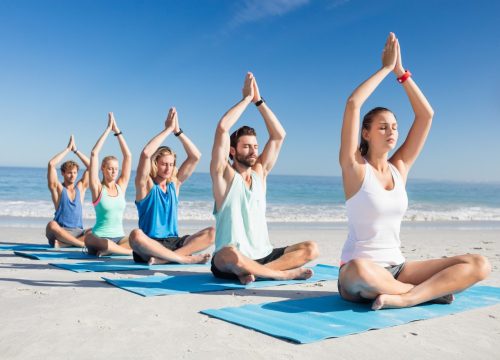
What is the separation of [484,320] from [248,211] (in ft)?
7.30

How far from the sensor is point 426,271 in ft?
13.6

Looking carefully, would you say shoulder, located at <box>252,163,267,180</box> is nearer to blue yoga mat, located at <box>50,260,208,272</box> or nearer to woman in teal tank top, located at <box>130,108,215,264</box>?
woman in teal tank top, located at <box>130,108,215,264</box>

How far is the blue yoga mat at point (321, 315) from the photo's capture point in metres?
3.37

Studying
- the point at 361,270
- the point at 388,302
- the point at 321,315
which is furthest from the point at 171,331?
the point at 388,302

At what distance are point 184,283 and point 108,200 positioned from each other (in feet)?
9.43

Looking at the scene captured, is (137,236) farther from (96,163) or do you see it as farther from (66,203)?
(66,203)

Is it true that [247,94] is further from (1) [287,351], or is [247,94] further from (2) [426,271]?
(1) [287,351]

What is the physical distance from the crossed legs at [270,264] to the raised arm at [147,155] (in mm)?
1621

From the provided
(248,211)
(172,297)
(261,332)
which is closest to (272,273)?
(248,211)

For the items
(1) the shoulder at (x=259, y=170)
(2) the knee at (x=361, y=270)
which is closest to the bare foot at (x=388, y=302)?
(2) the knee at (x=361, y=270)

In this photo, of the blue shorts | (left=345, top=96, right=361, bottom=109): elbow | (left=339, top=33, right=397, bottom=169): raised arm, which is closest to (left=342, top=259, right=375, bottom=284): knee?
(left=339, top=33, right=397, bottom=169): raised arm

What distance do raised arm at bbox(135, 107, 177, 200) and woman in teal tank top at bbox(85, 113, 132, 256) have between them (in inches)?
41.4

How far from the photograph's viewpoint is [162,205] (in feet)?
21.9

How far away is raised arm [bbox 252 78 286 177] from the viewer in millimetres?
5551
